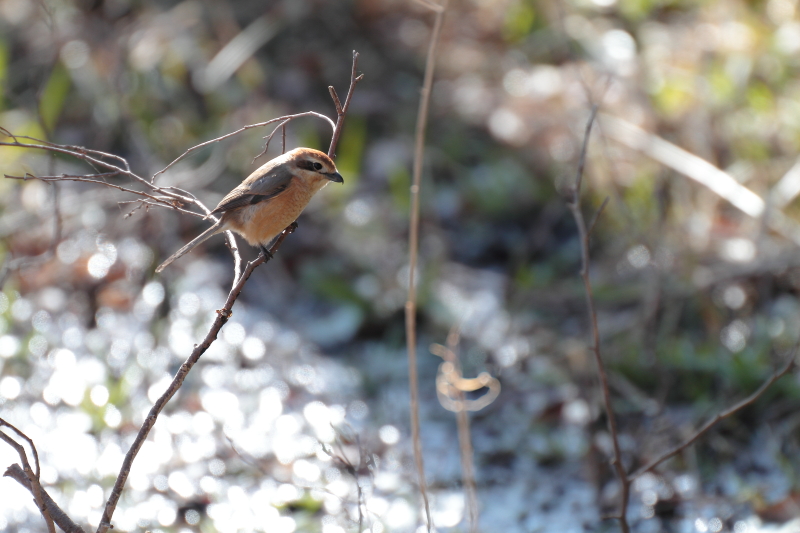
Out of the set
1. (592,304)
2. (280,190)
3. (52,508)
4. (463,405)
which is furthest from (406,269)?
(52,508)

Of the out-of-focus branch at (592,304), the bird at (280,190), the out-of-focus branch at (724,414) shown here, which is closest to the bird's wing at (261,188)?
the bird at (280,190)

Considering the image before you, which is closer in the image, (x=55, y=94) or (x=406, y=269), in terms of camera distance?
(x=406, y=269)

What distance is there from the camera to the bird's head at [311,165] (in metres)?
2.91

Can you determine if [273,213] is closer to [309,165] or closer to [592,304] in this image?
[309,165]

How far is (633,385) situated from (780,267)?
1.22 metres

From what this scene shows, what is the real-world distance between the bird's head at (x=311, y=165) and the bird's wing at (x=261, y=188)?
45 millimetres

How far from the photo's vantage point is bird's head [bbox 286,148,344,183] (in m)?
2.91

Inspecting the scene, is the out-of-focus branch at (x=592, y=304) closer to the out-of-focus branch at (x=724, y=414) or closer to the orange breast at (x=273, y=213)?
the out-of-focus branch at (x=724, y=414)

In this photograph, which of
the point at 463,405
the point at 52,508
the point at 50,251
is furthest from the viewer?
the point at 50,251

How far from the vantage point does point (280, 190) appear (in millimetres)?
2980

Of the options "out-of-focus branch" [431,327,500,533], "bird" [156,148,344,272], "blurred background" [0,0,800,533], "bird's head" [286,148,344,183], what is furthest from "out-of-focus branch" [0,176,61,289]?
"out-of-focus branch" [431,327,500,533]

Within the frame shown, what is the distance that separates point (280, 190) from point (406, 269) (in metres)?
2.20

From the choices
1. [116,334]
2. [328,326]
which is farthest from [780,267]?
[116,334]

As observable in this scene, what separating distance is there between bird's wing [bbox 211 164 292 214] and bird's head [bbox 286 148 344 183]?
0.05 m
